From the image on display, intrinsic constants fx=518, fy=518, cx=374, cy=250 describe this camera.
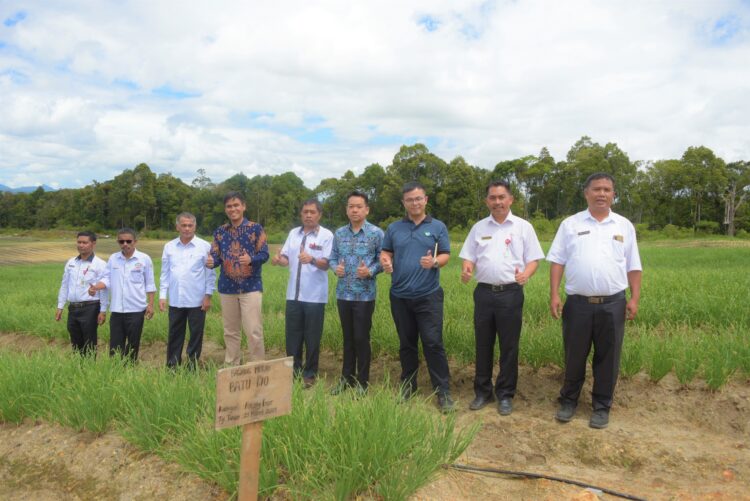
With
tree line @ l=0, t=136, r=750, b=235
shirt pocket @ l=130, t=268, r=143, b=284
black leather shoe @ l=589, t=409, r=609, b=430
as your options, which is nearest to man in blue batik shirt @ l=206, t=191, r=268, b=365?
shirt pocket @ l=130, t=268, r=143, b=284

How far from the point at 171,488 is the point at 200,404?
1.97 feet

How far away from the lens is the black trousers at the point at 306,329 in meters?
4.70

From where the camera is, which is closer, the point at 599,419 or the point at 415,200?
the point at 599,419

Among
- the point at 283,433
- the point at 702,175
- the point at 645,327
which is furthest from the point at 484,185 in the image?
the point at 283,433

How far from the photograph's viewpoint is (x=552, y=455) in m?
3.29

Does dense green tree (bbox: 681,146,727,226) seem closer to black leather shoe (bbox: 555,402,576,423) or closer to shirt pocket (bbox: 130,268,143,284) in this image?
black leather shoe (bbox: 555,402,576,423)

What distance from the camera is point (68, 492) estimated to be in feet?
8.92

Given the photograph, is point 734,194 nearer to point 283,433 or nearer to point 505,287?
point 505,287

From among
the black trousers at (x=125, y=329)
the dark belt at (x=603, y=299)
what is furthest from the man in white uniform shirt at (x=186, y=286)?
the dark belt at (x=603, y=299)

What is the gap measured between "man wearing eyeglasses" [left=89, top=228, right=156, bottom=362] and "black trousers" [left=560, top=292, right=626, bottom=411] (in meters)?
3.94

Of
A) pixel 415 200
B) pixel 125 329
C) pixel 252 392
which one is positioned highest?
pixel 415 200

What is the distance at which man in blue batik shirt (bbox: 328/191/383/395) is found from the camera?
4328 mm

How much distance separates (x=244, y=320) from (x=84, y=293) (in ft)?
5.84

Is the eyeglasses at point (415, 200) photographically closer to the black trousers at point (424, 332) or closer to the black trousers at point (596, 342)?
the black trousers at point (424, 332)
